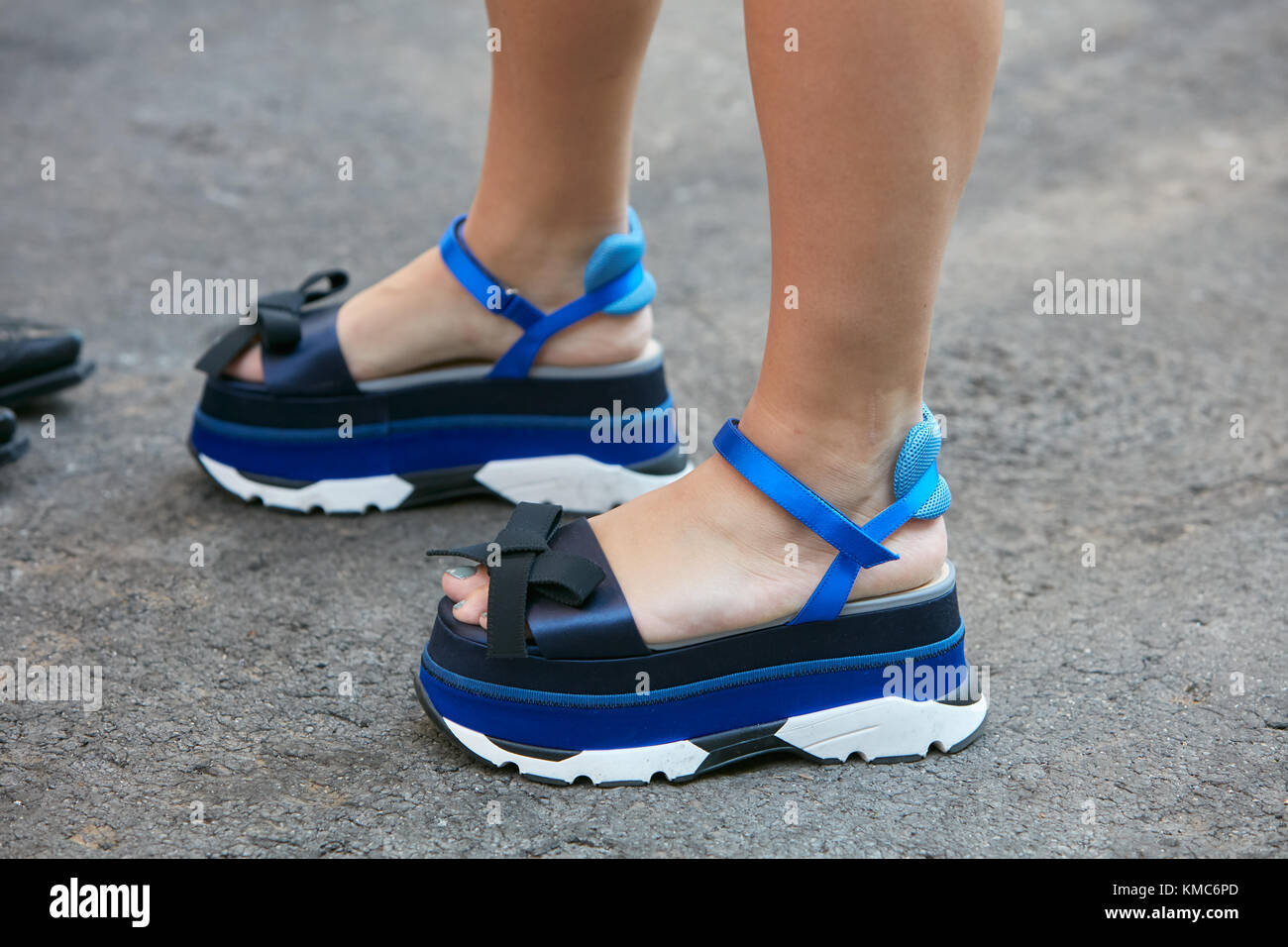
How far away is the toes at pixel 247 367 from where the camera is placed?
1489 millimetres

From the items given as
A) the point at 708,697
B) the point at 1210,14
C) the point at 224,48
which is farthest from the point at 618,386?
the point at 1210,14

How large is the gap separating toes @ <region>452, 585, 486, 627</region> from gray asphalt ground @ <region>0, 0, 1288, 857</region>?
0.46 feet

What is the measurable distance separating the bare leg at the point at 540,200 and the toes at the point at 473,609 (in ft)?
1.59

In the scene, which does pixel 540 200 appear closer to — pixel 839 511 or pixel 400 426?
pixel 400 426

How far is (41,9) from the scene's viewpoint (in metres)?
3.68

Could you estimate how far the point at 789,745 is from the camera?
42.6 inches

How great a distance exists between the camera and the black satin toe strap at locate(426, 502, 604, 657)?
103 cm

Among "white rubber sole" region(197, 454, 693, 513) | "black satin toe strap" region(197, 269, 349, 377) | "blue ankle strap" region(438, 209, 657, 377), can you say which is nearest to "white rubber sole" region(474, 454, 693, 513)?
"white rubber sole" region(197, 454, 693, 513)

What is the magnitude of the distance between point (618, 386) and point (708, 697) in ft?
1.79

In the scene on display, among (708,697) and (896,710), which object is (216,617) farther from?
(896,710)

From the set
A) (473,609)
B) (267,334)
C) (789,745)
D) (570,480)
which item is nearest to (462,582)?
(473,609)

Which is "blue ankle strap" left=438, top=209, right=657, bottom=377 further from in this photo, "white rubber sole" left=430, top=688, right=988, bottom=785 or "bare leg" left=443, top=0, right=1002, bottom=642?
"white rubber sole" left=430, top=688, right=988, bottom=785

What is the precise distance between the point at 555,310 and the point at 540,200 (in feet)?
0.44

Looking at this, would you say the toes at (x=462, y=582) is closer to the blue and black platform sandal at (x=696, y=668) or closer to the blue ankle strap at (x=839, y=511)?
the blue and black platform sandal at (x=696, y=668)
